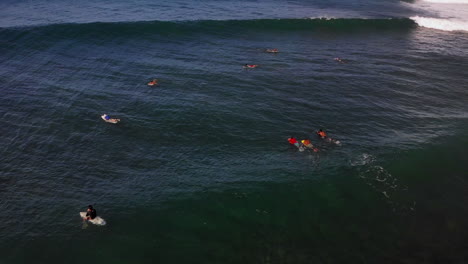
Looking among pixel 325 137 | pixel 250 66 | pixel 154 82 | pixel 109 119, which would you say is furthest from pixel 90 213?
pixel 250 66

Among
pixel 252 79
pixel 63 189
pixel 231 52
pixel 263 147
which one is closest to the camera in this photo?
pixel 63 189

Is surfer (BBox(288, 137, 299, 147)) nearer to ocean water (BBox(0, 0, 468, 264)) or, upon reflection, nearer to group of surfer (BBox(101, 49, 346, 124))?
ocean water (BBox(0, 0, 468, 264))

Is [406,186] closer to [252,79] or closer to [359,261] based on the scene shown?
[359,261]

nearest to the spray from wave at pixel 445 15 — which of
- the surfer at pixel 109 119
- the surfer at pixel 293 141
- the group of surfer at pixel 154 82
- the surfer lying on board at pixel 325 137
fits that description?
the group of surfer at pixel 154 82

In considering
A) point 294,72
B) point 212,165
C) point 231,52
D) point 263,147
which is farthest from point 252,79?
point 212,165

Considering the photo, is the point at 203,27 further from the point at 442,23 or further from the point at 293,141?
the point at 442,23

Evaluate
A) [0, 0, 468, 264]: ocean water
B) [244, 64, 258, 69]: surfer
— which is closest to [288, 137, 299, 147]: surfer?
[0, 0, 468, 264]: ocean water
